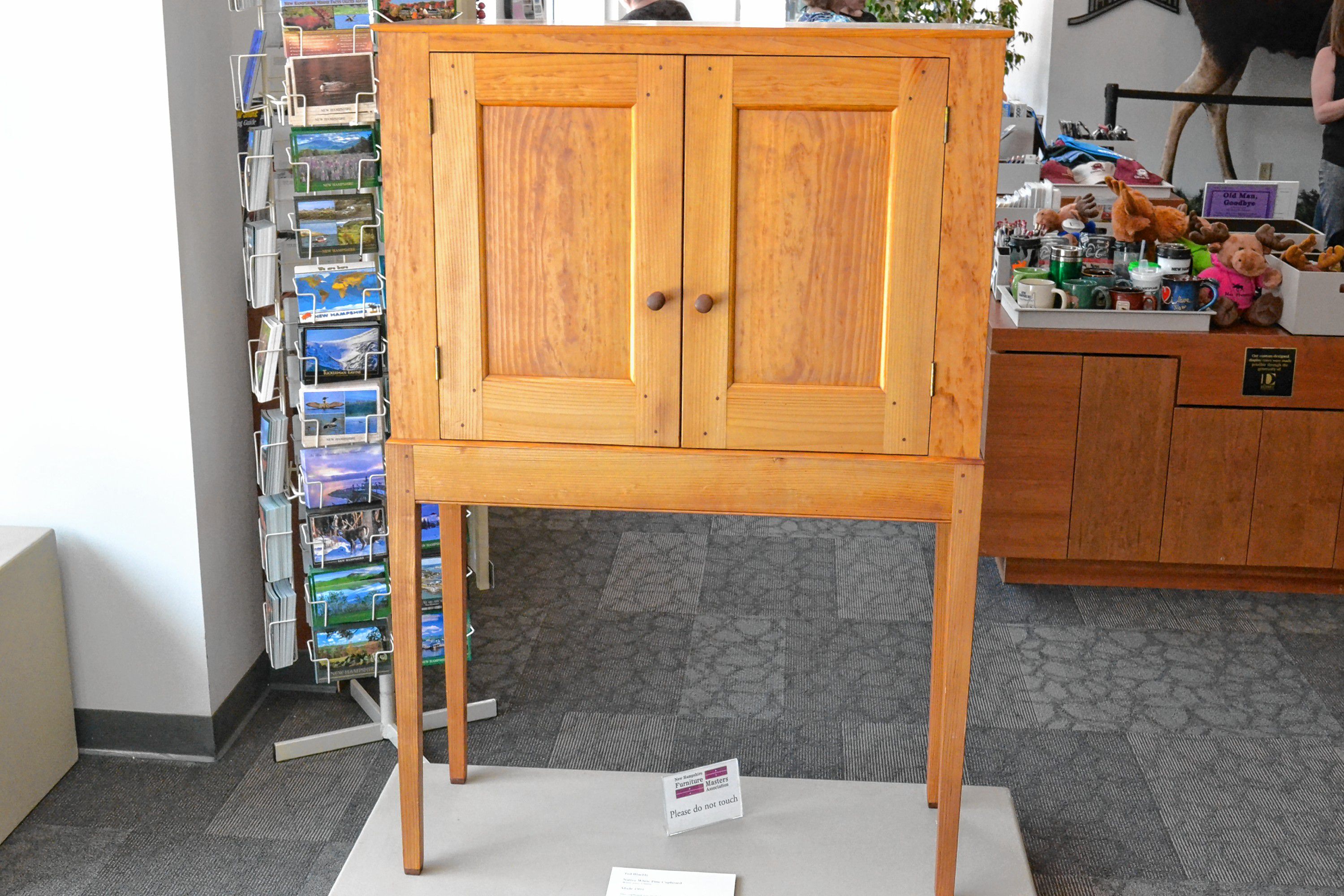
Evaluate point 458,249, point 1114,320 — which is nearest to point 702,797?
point 458,249

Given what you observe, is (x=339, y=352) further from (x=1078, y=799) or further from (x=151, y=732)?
(x=1078, y=799)

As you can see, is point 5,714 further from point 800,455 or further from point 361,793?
point 800,455

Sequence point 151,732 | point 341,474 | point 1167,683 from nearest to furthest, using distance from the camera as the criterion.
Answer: point 341,474 → point 151,732 → point 1167,683

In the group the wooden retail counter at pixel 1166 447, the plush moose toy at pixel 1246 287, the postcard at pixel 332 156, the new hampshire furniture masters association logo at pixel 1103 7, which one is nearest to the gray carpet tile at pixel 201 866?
the postcard at pixel 332 156

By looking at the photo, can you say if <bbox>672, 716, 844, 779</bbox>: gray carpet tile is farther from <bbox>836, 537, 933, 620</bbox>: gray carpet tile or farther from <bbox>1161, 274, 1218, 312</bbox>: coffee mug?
<bbox>1161, 274, 1218, 312</bbox>: coffee mug

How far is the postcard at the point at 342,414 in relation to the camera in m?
2.63

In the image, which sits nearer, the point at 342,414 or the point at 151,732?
the point at 342,414

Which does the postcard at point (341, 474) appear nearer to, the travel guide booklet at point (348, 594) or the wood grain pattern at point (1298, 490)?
the travel guide booklet at point (348, 594)

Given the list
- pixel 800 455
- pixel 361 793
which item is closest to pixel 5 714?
pixel 361 793

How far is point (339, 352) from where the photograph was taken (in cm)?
264

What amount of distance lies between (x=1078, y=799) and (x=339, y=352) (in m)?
1.83

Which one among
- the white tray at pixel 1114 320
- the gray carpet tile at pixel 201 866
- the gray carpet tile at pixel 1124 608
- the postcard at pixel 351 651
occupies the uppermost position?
the white tray at pixel 1114 320

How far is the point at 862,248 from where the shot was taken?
185 cm

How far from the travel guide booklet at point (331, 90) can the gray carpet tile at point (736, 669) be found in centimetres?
157
